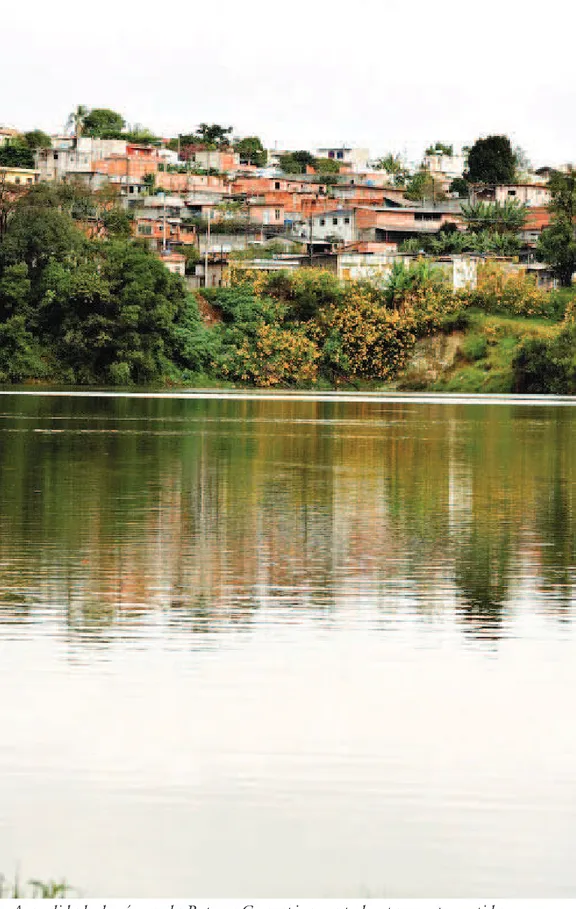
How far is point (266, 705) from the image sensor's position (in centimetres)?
960

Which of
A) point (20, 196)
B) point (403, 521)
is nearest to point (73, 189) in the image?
point (20, 196)

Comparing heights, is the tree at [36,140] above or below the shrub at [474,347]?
above

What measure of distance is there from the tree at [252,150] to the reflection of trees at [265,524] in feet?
371

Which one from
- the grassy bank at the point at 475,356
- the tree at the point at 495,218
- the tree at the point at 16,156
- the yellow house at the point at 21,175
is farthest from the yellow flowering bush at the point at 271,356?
the tree at the point at 16,156

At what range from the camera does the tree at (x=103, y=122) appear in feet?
501

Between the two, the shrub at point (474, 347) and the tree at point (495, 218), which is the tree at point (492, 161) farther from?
the shrub at point (474, 347)

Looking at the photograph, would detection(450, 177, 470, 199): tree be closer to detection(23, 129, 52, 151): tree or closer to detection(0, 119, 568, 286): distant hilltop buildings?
detection(0, 119, 568, 286): distant hilltop buildings

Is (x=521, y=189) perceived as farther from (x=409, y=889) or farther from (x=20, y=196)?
(x=409, y=889)

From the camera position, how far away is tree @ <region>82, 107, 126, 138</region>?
6009 inches

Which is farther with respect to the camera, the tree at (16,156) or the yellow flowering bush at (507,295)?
the tree at (16,156)

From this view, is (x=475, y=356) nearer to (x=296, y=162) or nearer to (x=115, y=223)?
(x=115, y=223)

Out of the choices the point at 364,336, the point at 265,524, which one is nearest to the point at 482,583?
the point at 265,524

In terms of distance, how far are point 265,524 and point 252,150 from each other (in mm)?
132639

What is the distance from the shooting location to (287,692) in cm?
995
